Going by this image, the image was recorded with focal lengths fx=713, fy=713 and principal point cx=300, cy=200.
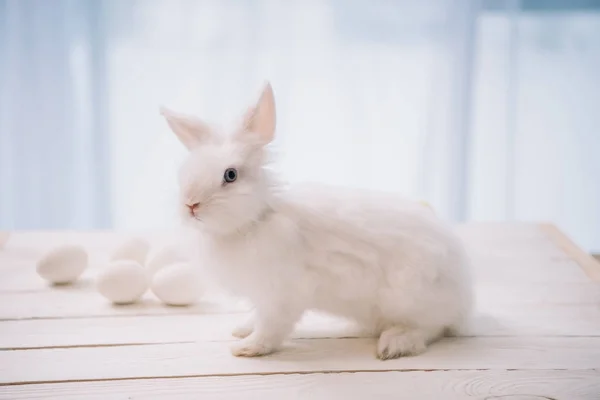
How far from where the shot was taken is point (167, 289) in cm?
142

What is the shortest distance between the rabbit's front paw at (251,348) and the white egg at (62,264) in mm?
510

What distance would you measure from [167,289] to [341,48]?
1136mm

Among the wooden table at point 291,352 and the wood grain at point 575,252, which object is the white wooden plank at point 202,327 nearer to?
the wooden table at point 291,352

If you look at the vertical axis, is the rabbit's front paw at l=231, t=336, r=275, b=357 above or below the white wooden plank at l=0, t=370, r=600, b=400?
above

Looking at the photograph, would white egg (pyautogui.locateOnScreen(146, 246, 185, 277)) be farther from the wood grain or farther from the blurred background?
the wood grain

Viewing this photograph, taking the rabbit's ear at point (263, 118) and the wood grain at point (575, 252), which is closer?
the rabbit's ear at point (263, 118)

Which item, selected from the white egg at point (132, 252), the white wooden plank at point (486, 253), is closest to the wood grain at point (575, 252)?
the white wooden plank at point (486, 253)

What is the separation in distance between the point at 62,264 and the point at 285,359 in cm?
60

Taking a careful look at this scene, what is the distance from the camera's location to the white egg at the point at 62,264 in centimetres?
152

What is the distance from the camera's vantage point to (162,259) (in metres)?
1.53

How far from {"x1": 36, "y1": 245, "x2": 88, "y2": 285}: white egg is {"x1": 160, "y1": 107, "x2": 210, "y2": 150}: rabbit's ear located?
1.62 ft

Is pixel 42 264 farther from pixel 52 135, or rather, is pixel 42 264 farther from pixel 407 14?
pixel 407 14

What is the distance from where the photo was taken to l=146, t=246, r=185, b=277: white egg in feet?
5.00

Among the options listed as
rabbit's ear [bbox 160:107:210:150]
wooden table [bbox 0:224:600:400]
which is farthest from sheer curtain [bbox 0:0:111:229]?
rabbit's ear [bbox 160:107:210:150]
